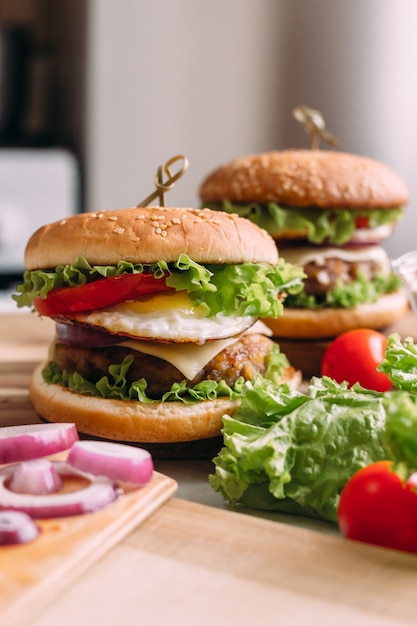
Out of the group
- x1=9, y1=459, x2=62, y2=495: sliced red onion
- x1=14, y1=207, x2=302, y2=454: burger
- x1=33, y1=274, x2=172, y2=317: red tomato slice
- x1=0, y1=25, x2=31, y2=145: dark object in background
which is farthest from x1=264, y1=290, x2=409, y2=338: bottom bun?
x1=0, y1=25, x2=31, y2=145: dark object in background

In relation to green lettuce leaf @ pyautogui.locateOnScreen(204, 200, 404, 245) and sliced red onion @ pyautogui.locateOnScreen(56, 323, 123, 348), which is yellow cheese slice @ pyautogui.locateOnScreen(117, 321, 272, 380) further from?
green lettuce leaf @ pyautogui.locateOnScreen(204, 200, 404, 245)

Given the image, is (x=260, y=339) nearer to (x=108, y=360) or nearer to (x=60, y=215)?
(x=108, y=360)

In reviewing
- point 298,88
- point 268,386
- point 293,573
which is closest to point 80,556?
point 293,573

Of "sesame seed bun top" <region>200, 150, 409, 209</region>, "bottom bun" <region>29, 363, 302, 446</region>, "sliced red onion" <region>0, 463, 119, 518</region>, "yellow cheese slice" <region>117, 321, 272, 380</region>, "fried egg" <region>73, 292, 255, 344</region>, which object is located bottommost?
"bottom bun" <region>29, 363, 302, 446</region>

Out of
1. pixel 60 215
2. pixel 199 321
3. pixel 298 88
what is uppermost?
pixel 298 88

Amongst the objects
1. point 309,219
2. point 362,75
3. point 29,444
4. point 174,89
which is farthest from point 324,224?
point 174,89

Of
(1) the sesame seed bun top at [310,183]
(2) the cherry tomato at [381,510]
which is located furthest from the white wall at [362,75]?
(2) the cherry tomato at [381,510]
